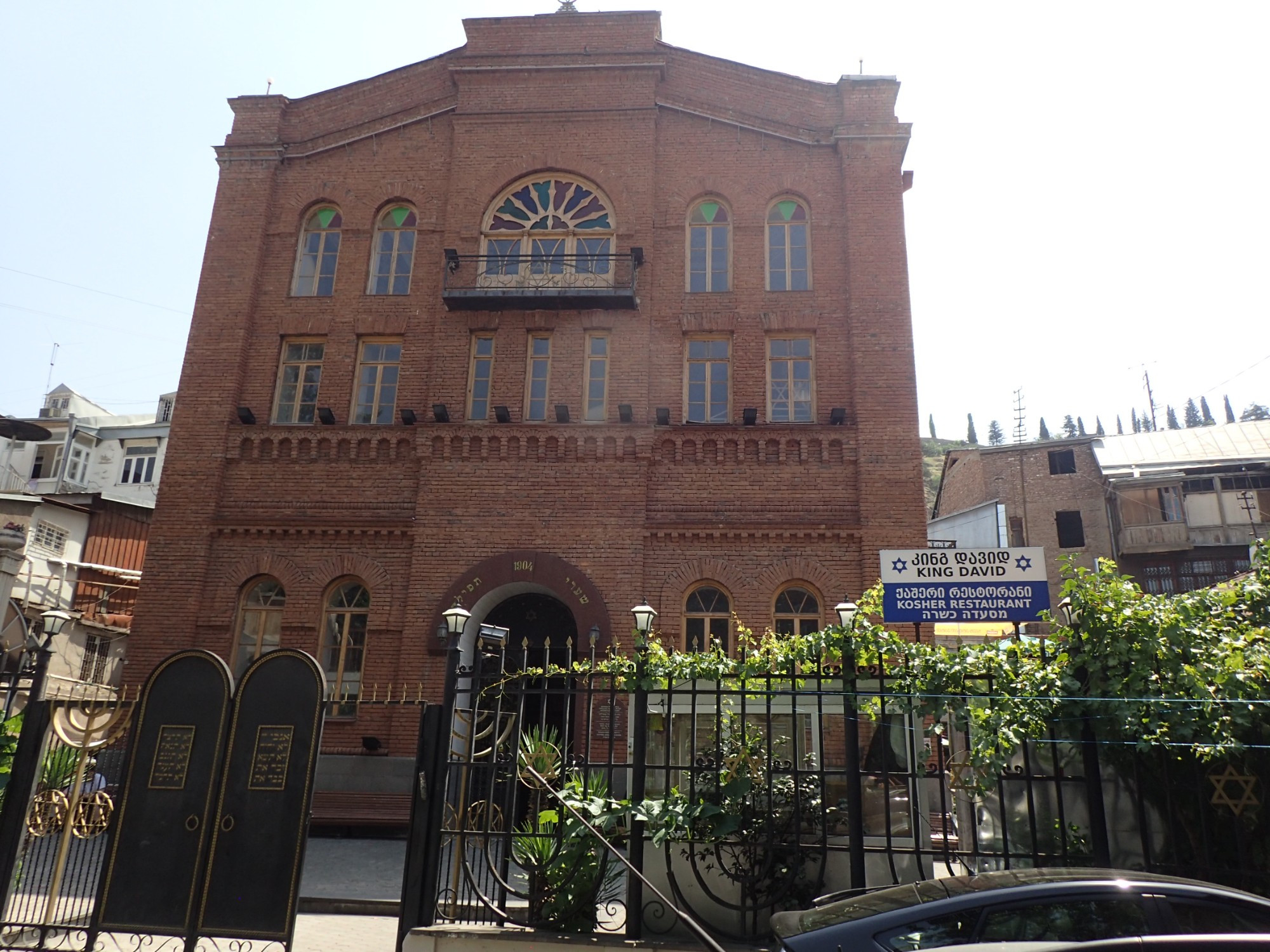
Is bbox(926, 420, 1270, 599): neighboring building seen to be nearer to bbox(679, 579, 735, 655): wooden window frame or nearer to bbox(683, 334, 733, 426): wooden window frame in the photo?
bbox(683, 334, 733, 426): wooden window frame

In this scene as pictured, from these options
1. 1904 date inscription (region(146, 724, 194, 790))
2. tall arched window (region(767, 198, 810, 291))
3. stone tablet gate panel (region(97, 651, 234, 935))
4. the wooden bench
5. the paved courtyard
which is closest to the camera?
stone tablet gate panel (region(97, 651, 234, 935))

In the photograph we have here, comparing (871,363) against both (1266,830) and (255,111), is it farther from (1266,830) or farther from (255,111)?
(255,111)

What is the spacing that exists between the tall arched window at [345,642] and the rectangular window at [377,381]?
10.3 feet

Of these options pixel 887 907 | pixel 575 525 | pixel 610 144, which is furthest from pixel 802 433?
pixel 887 907

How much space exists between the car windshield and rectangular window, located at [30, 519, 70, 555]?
2610 centimetres

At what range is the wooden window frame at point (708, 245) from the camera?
16562 millimetres

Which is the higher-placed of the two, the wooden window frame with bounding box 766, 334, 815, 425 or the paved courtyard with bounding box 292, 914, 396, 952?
the wooden window frame with bounding box 766, 334, 815, 425

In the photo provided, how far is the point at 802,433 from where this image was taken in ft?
50.3

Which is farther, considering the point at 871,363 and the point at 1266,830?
the point at 871,363

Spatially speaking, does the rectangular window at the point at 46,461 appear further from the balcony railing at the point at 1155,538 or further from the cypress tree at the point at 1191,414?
the cypress tree at the point at 1191,414

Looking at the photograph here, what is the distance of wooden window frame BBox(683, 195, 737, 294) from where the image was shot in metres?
16.6

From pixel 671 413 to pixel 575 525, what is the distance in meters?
2.61

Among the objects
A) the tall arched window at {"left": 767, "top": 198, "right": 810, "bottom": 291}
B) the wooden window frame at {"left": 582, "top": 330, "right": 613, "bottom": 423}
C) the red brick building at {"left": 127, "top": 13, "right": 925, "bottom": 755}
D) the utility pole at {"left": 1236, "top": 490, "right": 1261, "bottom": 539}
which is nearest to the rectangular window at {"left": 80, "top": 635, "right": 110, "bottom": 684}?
the red brick building at {"left": 127, "top": 13, "right": 925, "bottom": 755}

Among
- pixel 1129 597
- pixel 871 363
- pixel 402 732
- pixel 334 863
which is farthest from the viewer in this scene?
pixel 871 363
